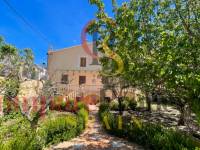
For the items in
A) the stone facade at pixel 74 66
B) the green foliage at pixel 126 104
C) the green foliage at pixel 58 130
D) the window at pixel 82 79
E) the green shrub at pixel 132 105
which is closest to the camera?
the green foliage at pixel 58 130

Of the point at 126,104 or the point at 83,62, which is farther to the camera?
the point at 83,62

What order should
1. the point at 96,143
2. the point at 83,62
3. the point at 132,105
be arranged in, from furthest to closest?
the point at 83,62, the point at 132,105, the point at 96,143

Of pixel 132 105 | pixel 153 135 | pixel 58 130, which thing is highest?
pixel 132 105

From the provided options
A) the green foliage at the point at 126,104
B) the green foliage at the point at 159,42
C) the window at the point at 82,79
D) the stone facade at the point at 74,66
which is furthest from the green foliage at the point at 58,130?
the window at the point at 82,79

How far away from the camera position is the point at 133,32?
8.99 meters

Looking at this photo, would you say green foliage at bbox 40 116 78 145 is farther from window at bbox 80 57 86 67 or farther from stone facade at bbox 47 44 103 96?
window at bbox 80 57 86 67

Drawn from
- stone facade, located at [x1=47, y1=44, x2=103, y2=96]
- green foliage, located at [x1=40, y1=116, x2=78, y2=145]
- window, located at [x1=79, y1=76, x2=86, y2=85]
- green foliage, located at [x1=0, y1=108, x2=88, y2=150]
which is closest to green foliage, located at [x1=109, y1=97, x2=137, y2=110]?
stone facade, located at [x1=47, y1=44, x2=103, y2=96]

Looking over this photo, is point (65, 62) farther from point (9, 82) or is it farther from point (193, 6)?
point (193, 6)

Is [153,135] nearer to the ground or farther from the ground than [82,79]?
nearer to the ground

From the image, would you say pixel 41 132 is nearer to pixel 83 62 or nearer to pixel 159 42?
pixel 159 42

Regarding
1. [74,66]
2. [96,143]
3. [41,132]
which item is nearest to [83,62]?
[74,66]

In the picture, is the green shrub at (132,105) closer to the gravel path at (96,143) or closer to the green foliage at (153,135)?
the green foliage at (153,135)

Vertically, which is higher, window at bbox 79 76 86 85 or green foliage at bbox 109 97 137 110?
window at bbox 79 76 86 85

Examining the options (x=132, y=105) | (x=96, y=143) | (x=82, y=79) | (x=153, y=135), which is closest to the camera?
(x=153, y=135)
